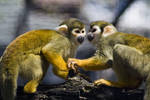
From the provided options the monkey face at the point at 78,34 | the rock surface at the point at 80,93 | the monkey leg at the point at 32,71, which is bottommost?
the rock surface at the point at 80,93

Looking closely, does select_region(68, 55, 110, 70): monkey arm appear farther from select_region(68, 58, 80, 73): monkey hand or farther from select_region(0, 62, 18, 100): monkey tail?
select_region(0, 62, 18, 100): monkey tail

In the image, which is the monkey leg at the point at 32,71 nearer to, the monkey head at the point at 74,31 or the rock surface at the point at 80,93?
the rock surface at the point at 80,93

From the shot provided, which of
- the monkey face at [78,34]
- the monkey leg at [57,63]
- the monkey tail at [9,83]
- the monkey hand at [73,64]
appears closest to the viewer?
the monkey tail at [9,83]

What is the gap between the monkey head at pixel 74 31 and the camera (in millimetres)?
4958

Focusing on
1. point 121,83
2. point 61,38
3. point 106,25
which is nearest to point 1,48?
point 61,38

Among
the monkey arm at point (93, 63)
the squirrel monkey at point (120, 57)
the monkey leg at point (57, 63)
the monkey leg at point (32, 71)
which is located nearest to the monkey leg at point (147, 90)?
the squirrel monkey at point (120, 57)

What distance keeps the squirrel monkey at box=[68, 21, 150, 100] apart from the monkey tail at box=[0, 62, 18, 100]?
0.90 m

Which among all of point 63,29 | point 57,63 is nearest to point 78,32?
point 63,29

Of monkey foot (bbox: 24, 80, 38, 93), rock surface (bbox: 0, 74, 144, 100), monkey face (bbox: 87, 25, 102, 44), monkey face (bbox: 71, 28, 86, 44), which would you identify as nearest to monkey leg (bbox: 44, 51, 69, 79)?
rock surface (bbox: 0, 74, 144, 100)

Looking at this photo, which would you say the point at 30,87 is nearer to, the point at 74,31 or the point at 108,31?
the point at 74,31

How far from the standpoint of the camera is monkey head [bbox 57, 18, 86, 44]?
195 inches

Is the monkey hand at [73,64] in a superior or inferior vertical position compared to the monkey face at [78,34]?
inferior

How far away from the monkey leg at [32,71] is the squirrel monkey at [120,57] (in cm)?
49

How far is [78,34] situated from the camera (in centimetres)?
497
